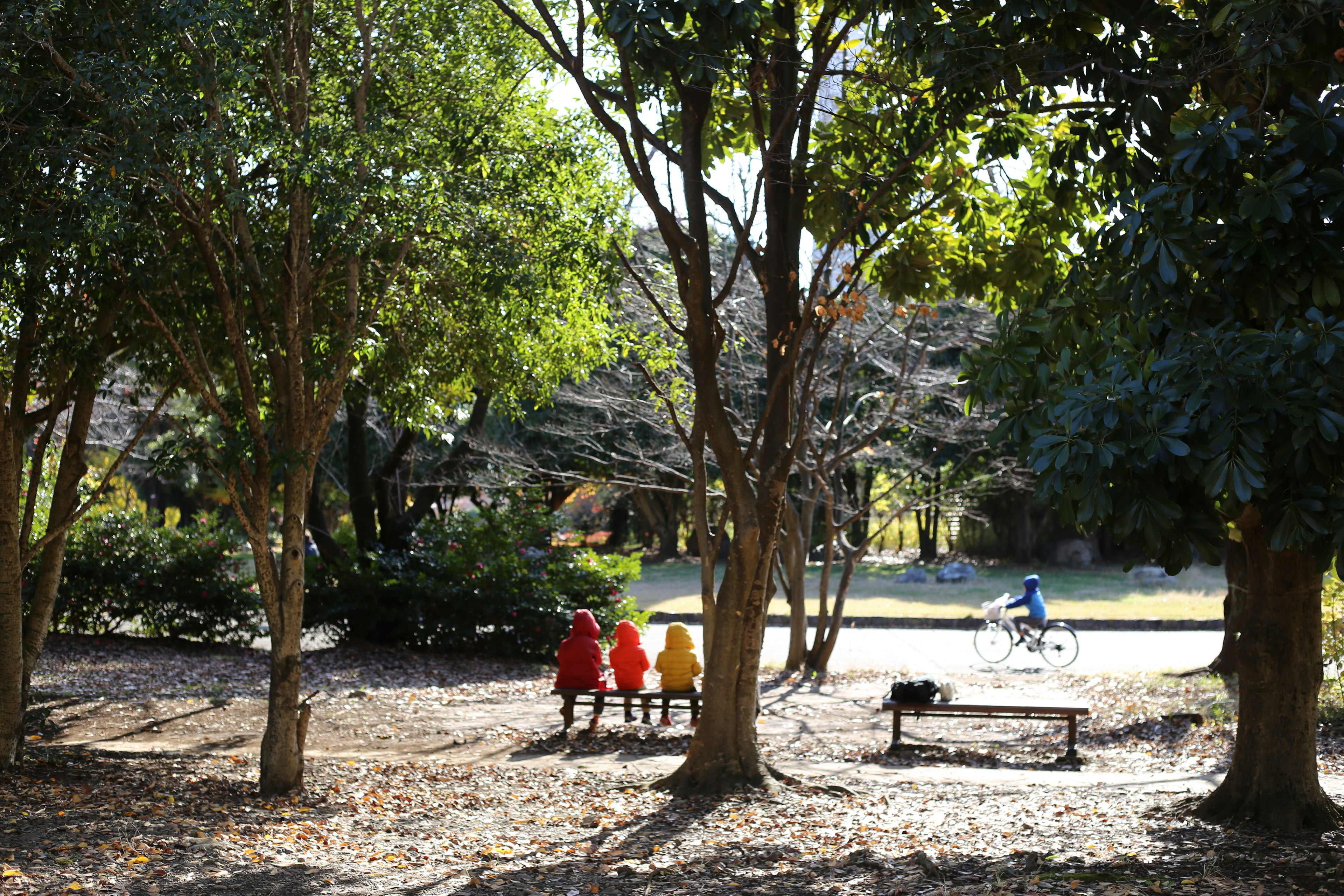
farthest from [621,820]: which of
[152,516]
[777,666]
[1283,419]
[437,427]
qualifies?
[152,516]

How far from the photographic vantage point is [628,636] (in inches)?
402

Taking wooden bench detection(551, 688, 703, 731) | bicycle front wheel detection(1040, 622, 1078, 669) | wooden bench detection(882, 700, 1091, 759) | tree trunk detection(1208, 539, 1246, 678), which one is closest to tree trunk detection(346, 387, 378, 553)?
wooden bench detection(551, 688, 703, 731)

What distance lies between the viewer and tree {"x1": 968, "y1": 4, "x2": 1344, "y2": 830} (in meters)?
3.80

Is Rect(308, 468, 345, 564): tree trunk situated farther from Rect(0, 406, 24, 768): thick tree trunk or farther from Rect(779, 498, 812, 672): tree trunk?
Rect(0, 406, 24, 768): thick tree trunk

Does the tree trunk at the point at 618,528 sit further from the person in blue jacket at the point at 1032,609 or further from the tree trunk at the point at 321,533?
the person in blue jacket at the point at 1032,609

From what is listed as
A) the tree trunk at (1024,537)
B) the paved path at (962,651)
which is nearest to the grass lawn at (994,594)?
the tree trunk at (1024,537)

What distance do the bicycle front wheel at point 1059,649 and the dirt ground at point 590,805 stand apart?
10.7ft

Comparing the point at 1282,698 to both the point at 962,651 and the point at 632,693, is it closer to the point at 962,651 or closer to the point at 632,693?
the point at 632,693

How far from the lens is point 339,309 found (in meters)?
8.08

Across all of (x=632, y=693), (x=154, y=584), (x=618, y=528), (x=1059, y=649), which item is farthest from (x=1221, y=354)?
(x=618, y=528)

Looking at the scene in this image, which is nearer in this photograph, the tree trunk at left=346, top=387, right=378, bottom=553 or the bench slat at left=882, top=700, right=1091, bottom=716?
the bench slat at left=882, top=700, right=1091, bottom=716

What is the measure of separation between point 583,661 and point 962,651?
30.5 ft

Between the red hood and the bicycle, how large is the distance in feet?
23.9

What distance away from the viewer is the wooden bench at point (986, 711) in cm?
923
